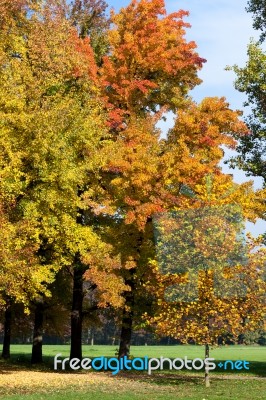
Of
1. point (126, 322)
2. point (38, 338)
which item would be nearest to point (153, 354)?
point (38, 338)

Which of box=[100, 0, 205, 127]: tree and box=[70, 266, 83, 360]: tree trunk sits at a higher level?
box=[100, 0, 205, 127]: tree

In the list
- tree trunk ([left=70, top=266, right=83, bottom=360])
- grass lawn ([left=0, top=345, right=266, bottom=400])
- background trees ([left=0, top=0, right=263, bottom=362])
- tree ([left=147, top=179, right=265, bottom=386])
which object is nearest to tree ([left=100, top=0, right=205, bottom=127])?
background trees ([left=0, top=0, right=263, bottom=362])

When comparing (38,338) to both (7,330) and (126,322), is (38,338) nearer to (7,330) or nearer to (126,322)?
(7,330)

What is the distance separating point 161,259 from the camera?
23.7 meters

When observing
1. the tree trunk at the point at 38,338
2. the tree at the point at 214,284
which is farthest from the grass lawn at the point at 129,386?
the tree trunk at the point at 38,338

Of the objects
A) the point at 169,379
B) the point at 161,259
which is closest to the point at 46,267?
the point at 161,259

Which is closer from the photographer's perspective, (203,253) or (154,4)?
(203,253)

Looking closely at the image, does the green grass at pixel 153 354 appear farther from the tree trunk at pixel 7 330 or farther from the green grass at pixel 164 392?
the green grass at pixel 164 392

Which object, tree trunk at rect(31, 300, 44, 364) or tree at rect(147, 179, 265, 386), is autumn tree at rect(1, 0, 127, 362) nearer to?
tree trunk at rect(31, 300, 44, 364)

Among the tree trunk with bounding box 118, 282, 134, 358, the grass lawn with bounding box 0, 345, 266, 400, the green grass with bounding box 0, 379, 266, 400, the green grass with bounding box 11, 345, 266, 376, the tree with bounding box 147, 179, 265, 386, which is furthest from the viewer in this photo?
the green grass with bounding box 11, 345, 266, 376

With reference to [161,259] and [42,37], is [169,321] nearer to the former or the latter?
[161,259]

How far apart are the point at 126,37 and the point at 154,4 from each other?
2.52 m

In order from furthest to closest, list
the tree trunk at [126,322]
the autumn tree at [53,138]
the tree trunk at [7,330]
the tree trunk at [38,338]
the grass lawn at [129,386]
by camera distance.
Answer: the tree trunk at [7,330] → the tree trunk at [38,338] → the tree trunk at [126,322] → the autumn tree at [53,138] → the grass lawn at [129,386]

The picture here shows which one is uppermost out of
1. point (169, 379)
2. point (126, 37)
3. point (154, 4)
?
point (154, 4)
